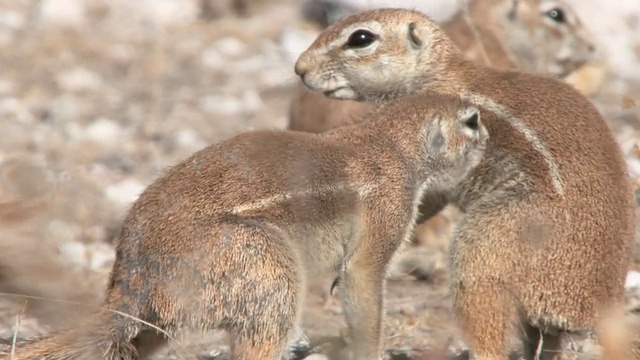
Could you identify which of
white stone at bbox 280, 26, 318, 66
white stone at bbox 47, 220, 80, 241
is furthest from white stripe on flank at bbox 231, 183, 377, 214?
white stone at bbox 280, 26, 318, 66

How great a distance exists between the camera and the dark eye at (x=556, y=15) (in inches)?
353

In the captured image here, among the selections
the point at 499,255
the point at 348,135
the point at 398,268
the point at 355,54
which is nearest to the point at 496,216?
the point at 499,255

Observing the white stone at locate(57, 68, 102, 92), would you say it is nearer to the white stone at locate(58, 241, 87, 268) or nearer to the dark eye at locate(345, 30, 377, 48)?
the white stone at locate(58, 241, 87, 268)

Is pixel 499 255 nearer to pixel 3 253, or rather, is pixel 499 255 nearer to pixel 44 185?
pixel 3 253

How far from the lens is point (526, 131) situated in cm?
539

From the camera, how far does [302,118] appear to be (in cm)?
744

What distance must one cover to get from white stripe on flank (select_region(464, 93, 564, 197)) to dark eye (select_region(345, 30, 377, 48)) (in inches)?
21.1

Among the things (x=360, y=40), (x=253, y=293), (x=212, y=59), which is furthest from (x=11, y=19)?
(x=253, y=293)

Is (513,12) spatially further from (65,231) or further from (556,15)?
(65,231)

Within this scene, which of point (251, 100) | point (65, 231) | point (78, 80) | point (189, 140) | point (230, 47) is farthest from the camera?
point (230, 47)

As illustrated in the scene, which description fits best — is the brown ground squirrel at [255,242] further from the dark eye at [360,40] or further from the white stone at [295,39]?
the white stone at [295,39]

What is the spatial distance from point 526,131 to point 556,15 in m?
3.75

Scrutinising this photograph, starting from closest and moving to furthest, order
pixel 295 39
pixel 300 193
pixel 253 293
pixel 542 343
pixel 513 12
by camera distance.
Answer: pixel 253 293
pixel 300 193
pixel 542 343
pixel 513 12
pixel 295 39

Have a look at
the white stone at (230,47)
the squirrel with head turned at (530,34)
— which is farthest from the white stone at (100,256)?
the white stone at (230,47)
